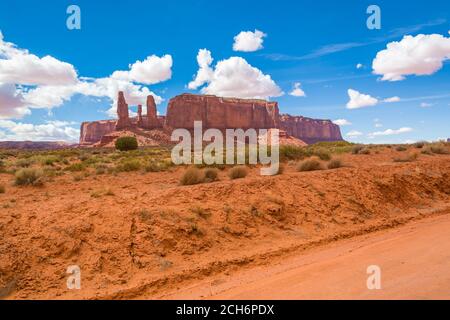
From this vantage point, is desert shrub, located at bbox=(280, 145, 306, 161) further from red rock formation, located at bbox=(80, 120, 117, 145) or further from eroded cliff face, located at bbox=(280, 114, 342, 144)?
red rock formation, located at bbox=(80, 120, 117, 145)

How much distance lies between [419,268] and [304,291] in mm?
2263

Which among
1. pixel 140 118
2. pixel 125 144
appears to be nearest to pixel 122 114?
pixel 140 118

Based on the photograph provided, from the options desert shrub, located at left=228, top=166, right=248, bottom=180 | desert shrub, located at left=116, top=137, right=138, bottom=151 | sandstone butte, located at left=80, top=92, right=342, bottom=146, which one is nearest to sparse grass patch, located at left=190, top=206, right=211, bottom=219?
desert shrub, located at left=228, top=166, right=248, bottom=180

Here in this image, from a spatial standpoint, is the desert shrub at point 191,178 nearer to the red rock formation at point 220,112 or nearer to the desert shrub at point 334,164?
the desert shrub at point 334,164

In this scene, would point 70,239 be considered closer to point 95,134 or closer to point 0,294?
point 0,294

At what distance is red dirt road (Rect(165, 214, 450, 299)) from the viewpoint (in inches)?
197

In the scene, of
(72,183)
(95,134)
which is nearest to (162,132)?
(95,134)

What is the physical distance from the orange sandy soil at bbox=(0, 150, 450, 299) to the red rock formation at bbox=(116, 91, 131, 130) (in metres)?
97.9

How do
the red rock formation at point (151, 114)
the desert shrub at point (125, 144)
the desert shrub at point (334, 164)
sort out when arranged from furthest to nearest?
the red rock formation at point (151, 114) < the desert shrub at point (125, 144) < the desert shrub at point (334, 164)

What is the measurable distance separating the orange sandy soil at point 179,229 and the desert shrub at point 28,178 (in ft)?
1.72

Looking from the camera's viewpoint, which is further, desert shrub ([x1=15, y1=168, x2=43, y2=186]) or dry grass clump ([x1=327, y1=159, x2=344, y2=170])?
dry grass clump ([x1=327, y1=159, x2=344, y2=170])

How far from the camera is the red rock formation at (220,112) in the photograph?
119 m

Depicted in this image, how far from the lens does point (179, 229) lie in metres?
7.95

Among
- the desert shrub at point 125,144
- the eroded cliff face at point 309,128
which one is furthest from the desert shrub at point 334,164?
the eroded cliff face at point 309,128
